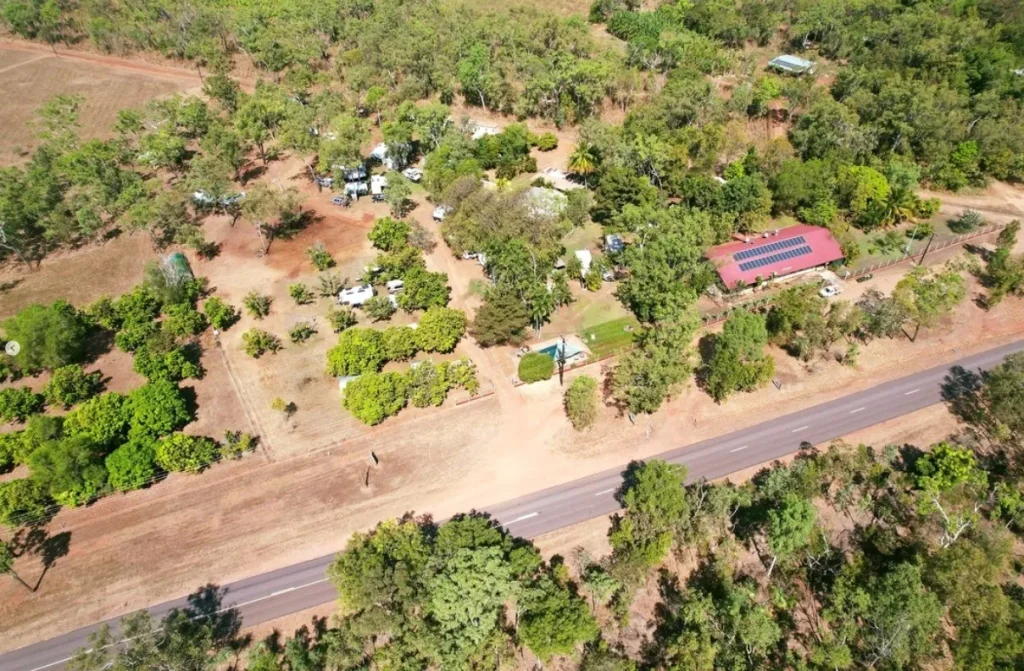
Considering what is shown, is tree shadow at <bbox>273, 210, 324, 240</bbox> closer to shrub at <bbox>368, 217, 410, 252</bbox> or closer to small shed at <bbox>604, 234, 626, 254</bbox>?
shrub at <bbox>368, 217, 410, 252</bbox>

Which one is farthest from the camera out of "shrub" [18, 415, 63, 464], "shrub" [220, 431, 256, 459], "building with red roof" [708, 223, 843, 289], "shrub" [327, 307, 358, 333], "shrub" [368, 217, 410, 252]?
"shrub" [368, 217, 410, 252]

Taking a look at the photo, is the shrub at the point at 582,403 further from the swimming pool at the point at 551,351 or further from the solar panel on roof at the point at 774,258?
the solar panel on roof at the point at 774,258

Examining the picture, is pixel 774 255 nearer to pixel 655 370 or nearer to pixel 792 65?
pixel 655 370

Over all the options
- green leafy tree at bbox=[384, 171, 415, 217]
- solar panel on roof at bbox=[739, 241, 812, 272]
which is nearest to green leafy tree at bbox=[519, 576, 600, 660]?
solar panel on roof at bbox=[739, 241, 812, 272]

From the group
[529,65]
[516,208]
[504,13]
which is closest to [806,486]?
[516,208]

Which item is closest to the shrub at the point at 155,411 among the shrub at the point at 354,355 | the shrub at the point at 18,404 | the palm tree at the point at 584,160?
the shrub at the point at 18,404

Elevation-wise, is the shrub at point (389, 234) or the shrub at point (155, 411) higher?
the shrub at point (389, 234)
